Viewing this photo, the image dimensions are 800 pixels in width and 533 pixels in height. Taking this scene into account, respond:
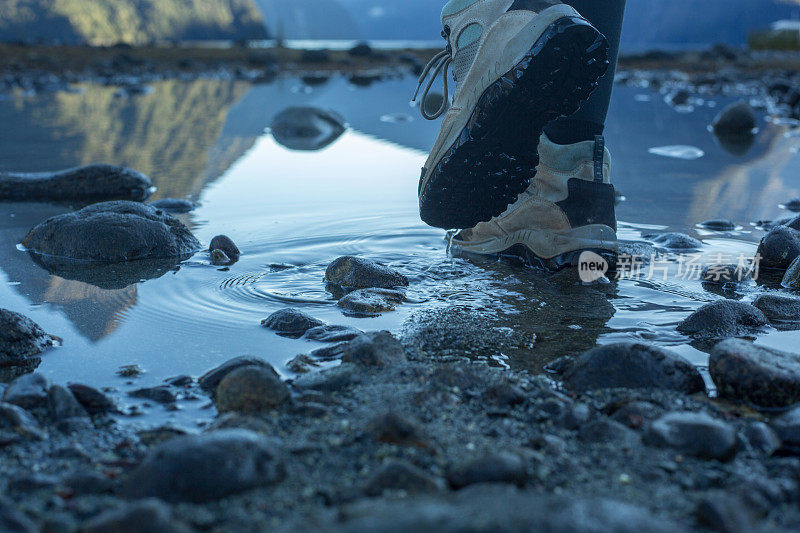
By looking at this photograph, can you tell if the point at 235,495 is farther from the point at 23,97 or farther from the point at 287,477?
the point at 23,97

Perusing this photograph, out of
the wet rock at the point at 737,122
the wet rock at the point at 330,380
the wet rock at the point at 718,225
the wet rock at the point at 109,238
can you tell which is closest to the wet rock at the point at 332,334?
the wet rock at the point at 330,380

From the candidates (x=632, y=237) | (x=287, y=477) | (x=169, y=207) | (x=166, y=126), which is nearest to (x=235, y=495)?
(x=287, y=477)

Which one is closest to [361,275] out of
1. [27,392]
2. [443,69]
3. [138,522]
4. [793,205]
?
[443,69]

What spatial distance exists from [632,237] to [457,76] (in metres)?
1.21

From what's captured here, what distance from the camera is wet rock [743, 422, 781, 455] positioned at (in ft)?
4.99

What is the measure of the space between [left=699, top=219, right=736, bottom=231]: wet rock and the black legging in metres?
1.10

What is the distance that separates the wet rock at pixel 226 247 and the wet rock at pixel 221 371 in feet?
4.30

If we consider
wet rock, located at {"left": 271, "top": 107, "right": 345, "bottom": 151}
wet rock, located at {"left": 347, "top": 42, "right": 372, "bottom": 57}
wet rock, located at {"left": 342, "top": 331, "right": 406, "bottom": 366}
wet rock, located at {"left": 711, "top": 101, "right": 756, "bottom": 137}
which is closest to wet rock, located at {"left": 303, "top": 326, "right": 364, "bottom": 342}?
wet rock, located at {"left": 342, "top": 331, "right": 406, "bottom": 366}

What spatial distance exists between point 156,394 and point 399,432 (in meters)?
0.63

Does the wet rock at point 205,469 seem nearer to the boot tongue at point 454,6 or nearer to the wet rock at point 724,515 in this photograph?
the wet rock at point 724,515

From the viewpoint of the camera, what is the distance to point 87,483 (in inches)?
53.1

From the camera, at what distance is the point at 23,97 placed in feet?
39.8

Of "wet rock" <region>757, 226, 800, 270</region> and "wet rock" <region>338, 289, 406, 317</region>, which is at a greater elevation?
"wet rock" <region>757, 226, 800, 270</region>

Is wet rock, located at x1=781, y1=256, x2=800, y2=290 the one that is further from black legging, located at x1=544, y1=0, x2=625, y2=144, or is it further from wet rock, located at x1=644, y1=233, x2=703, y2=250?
black legging, located at x1=544, y1=0, x2=625, y2=144
